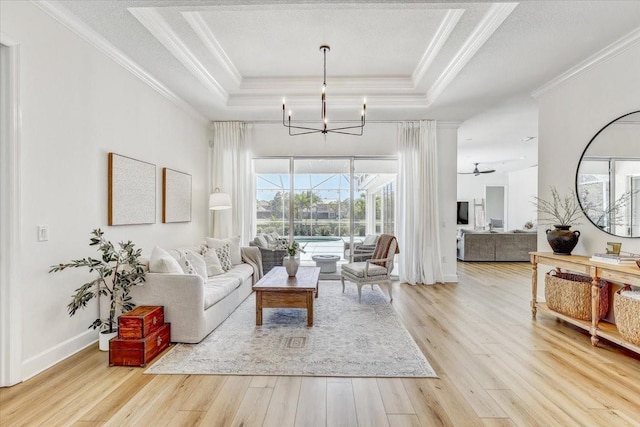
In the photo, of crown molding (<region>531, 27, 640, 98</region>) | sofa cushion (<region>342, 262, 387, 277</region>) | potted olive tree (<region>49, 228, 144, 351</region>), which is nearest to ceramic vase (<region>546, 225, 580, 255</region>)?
crown molding (<region>531, 27, 640, 98</region>)

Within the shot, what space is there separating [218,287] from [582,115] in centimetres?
460

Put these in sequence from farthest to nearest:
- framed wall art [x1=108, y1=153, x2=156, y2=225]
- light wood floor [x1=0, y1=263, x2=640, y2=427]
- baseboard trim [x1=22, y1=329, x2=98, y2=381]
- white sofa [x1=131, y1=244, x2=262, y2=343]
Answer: framed wall art [x1=108, y1=153, x2=156, y2=225] < white sofa [x1=131, y1=244, x2=262, y2=343] < baseboard trim [x1=22, y1=329, x2=98, y2=381] < light wood floor [x1=0, y1=263, x2=640, y2=427]

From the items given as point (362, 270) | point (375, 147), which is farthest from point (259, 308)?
point (375, 147)

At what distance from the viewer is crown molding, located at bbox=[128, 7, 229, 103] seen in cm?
293

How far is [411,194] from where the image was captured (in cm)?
590

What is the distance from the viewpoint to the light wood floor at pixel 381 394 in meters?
2.02

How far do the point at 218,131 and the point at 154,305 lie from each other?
3740 millimetres

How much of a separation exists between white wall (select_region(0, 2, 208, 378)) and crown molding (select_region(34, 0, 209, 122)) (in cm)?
5

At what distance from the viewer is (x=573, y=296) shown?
3395 millimetres

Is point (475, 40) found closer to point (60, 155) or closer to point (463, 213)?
point (60, 155)

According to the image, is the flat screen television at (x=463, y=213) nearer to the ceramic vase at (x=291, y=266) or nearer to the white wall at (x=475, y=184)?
the white wall at (x=475, y=184)

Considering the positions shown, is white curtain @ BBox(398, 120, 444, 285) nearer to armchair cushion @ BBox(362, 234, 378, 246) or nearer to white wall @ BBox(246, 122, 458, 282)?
white wall @ BBox(246, 122, 458, 282)

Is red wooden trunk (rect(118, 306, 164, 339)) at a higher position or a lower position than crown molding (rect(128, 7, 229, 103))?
lower

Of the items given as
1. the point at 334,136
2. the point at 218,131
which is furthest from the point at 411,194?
the point at 218,131
